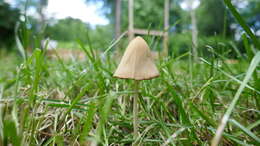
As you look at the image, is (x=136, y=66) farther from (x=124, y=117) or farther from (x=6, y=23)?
(x=6, y=23)

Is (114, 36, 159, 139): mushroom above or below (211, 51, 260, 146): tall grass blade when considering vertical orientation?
above

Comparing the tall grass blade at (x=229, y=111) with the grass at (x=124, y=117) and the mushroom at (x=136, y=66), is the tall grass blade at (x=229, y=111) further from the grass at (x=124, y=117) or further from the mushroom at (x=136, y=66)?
the mushroom at (x=136, y=66)

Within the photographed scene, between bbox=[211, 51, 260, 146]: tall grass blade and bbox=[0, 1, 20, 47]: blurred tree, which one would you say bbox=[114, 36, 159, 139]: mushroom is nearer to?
bbox=[211, 51, 260, 146]: tall grass blade

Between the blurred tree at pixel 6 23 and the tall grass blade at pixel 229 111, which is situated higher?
the blurred tree at pixel 6 23

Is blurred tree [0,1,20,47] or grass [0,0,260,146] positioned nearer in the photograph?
grass [0,0,260,146]

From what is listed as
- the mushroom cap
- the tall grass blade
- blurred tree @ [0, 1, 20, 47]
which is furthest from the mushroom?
blurred tree @ [0, 1, 20, 47]

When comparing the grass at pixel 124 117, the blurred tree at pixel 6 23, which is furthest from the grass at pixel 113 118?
the blurred tree at pixel 6 23

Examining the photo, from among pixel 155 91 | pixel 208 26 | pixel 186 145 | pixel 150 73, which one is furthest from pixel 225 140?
pixel 208 26
